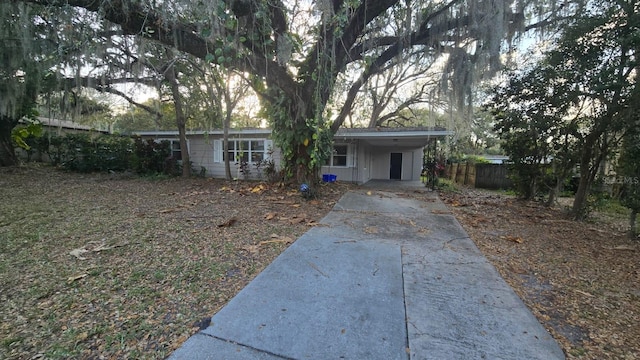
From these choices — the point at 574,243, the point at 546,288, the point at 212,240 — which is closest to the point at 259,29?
the point at 212,240

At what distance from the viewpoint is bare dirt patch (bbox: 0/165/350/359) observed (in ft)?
6.37

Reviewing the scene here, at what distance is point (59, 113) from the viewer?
853 cm

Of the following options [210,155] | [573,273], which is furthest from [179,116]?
[573,273]

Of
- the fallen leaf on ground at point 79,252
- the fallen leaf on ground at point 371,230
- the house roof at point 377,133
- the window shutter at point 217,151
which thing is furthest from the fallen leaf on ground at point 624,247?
the window shutter at point 217,151

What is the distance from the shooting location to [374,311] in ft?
7.50

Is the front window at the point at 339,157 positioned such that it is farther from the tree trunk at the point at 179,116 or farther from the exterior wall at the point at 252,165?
the tree trunk at the point at 179,116

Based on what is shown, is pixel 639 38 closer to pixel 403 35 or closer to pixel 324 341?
pixel 403 35

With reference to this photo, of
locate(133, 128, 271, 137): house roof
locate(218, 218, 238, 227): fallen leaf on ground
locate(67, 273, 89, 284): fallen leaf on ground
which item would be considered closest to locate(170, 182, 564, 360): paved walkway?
locate(218, 218, 238, 227): fallen leaf on ground

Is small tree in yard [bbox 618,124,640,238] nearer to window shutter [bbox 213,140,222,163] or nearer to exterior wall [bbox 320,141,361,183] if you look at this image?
exterior wall [bbox 320,141,361,183]

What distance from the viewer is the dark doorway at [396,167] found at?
1598 centimetres

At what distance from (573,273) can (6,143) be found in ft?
53.9

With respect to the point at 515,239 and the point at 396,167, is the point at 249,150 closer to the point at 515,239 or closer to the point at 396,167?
the point at 396,167

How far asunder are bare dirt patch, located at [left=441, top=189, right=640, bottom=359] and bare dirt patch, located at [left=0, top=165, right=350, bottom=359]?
277 centimetres

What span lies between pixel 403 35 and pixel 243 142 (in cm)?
776
